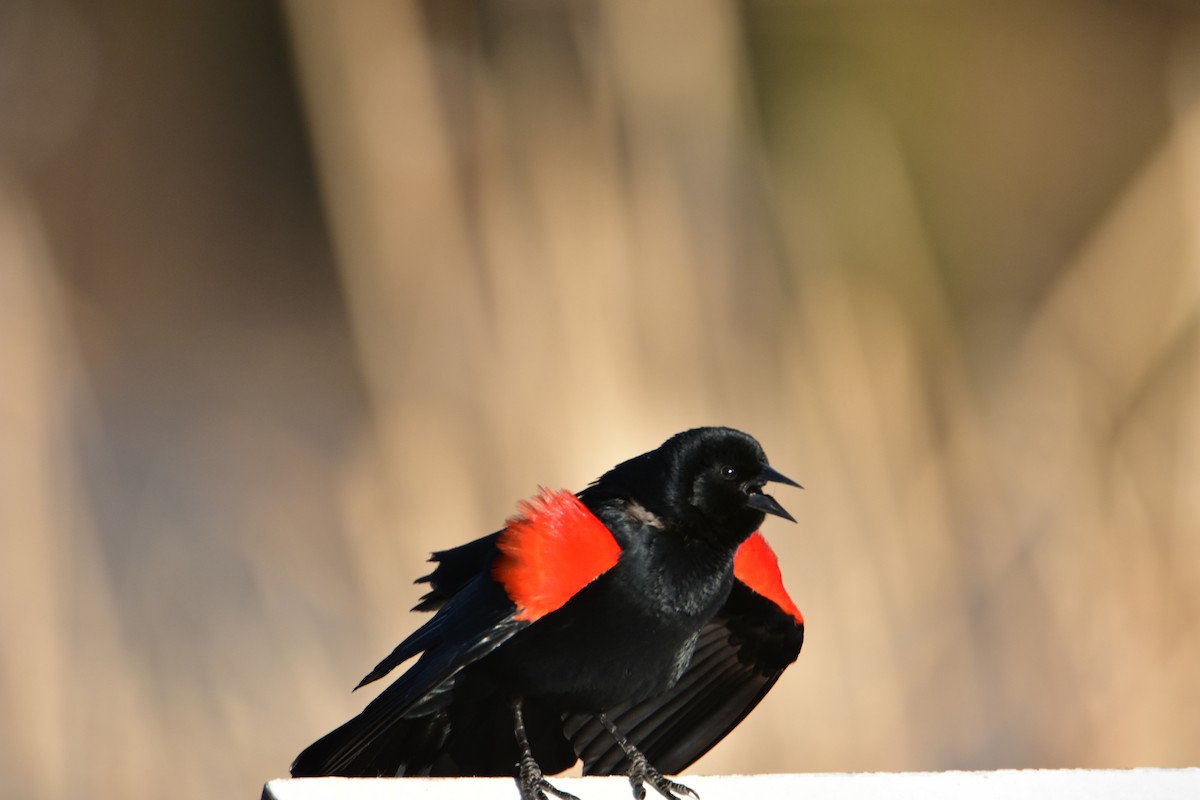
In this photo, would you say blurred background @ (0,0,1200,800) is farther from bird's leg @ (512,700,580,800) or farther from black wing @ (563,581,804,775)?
bird's leg @ (512,700,580,800)

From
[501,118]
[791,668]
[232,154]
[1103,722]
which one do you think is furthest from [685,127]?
[1103,722]

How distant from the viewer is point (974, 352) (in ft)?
10.7

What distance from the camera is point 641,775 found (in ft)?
6.03

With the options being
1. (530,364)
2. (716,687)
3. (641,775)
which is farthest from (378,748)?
(530,364)

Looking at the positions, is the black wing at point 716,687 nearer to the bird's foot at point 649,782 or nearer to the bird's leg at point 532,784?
the bird's foot at point 649,782

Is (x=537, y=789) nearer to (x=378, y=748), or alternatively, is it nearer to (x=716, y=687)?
(x=378, y=748)

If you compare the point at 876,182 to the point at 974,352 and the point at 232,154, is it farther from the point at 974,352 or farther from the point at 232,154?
the point at 232,154

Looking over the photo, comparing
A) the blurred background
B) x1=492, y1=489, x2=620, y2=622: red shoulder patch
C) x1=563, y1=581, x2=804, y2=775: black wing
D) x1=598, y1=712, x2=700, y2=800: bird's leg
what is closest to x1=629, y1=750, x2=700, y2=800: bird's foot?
x1=598, y1=712, x2=700, y2=800: bird's leg

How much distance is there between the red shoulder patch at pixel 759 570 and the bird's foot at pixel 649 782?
0.86ft

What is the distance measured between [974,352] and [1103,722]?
2.58 feet

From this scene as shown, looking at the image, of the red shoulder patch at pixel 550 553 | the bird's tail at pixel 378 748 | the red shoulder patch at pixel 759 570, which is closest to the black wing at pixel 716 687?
the red shoulder patch at pixel 759 570

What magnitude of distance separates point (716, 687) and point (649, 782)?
1.05ft

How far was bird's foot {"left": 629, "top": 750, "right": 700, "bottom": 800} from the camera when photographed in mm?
1644

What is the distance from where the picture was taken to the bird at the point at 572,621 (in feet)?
5.64
